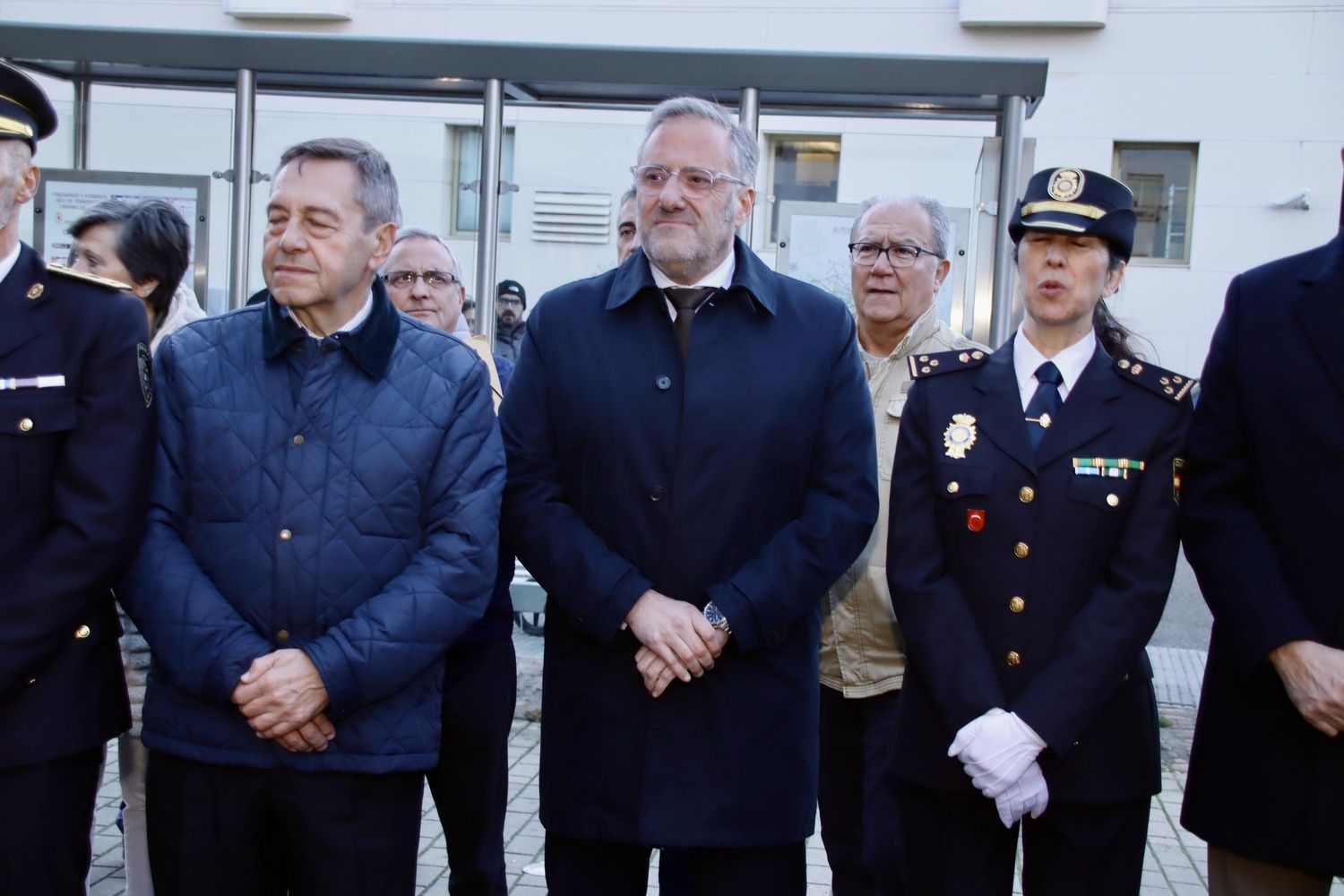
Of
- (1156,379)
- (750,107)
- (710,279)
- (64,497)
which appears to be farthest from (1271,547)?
(750,107)

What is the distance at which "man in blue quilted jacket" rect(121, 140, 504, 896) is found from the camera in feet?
8.77

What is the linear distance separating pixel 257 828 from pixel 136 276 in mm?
1741

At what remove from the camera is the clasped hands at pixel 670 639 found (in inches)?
112

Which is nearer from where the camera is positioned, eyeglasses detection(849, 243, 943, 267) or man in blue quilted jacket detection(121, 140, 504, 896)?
man in blue quilted jacket detection(121, 140, 504, 896)

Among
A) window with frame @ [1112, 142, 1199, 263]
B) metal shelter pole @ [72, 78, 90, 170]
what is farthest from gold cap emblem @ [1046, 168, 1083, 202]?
window with frame @ [1112, 142, 1199, 263]

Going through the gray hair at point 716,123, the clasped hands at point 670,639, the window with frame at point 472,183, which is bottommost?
the clasped hands at point 670,639

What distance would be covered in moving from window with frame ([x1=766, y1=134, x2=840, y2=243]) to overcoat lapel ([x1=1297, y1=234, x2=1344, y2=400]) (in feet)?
13.7

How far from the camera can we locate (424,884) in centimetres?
457

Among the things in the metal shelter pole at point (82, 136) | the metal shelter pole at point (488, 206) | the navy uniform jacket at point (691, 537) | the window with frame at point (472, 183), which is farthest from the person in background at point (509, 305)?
the navy uniform jacket at point (691, 537)

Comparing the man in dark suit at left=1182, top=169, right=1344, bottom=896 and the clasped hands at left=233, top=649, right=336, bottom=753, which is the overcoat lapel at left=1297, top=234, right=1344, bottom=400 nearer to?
the man in dark suit at left=1182, top=169, right=1344, bottom=896

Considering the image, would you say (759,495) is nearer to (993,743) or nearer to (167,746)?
(993,743)

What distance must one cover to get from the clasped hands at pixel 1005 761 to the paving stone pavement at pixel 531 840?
1753mm

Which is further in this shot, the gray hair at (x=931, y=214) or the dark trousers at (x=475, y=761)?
the gray hair at (x=931, y=214)

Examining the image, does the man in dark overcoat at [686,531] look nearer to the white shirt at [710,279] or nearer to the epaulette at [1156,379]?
the white shirt at [710,279]
